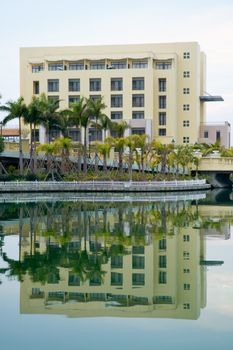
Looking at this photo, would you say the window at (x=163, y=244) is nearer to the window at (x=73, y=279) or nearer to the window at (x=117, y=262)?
the window at (x=117, y=262)

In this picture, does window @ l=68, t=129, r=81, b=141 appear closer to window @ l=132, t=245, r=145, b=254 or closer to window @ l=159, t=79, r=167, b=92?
window @ l=159, t=79, r=167, b=92

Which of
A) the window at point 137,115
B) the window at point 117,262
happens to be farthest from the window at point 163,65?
the window at point 117,262

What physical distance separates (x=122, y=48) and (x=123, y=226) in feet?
191

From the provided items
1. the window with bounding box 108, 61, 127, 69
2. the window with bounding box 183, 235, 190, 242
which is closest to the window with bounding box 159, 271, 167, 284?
the window with bounding box 183, 235, 190, 242

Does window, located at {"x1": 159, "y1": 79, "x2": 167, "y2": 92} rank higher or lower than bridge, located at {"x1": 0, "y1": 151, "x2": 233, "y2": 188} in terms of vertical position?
higher

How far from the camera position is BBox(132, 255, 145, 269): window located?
54.6 feet

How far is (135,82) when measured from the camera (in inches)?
3098

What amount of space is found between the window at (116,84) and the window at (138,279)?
64605 mm

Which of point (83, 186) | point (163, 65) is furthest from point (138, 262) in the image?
point (163, 65)

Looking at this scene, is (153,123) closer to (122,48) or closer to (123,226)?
(122,48)

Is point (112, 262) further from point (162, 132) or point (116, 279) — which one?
point (162, 132)

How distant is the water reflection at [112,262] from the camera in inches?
499

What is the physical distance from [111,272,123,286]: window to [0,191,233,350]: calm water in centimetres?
2

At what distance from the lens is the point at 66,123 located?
200 feet
